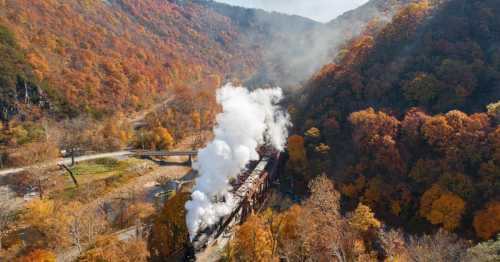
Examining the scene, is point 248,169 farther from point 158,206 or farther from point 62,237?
point 62,237

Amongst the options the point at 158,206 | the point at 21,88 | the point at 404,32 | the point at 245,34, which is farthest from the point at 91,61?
the point at 245,34

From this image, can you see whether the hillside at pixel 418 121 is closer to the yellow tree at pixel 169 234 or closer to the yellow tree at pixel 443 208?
the yellow tree at pixel 443 208

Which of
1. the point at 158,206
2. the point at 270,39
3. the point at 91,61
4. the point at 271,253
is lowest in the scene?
the point at 158,206

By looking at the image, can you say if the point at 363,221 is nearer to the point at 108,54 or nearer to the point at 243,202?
the point at 243,202

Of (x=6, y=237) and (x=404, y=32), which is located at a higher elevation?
(x=404, y=32)

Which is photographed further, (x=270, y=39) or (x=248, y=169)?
(x=270, y=39)

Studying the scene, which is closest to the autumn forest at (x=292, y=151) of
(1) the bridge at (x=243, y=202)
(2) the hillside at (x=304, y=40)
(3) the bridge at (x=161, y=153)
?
(3) the bridge at (x=161, y=153)

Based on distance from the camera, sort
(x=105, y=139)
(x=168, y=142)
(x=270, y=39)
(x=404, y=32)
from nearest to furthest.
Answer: (x=404, y=32)
(x=105, y=139)
(x=168, y=142)
(x=270, y=39)
